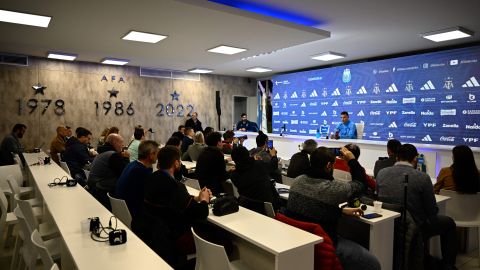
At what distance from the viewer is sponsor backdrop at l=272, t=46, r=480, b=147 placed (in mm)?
6523

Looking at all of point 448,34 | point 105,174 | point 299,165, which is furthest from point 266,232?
point 448,34

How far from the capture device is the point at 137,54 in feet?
24.9

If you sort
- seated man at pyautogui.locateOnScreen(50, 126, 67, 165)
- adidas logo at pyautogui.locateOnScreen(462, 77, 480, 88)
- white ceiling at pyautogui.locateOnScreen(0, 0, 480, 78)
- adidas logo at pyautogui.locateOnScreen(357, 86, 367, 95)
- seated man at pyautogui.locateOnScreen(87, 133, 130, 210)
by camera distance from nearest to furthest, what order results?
seated man at pyautogui.locateOnScreen(87, 133, 130, 210), white ceiling at pyautogui.locateOnScreen(0, 0, 480, 78), adidas logo at pyautogui.locateOnScreen(462, 77, 480, 88), seated man at pyautogui.locateOnScreen(50, 126, 67, 165), adidas logo at pyautogui.locateOnScreen(357, 86, 367, 95)

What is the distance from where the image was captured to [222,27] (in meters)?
5.09

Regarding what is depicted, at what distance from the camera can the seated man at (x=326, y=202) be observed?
2.36m

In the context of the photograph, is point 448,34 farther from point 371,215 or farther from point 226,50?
point 371,215

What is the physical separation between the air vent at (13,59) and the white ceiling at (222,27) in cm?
39

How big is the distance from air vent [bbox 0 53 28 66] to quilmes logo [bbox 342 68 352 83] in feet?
27.2

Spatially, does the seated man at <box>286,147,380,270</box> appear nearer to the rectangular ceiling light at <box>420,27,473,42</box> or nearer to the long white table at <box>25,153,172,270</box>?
the long white table at <box>25,153,172,270</box>

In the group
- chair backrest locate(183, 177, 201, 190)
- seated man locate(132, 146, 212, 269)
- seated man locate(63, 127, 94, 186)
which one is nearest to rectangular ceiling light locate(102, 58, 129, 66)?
seated man locate(63, 127, 94, 186)

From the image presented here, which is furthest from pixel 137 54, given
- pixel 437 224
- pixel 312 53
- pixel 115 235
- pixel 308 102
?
pixel 437 224

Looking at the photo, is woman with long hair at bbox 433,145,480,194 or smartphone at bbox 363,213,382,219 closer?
smartphone at bbox 363,213,382,219

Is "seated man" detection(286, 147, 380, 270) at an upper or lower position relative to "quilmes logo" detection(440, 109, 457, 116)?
lower

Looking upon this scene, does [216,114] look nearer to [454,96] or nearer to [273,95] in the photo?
[273,95]
